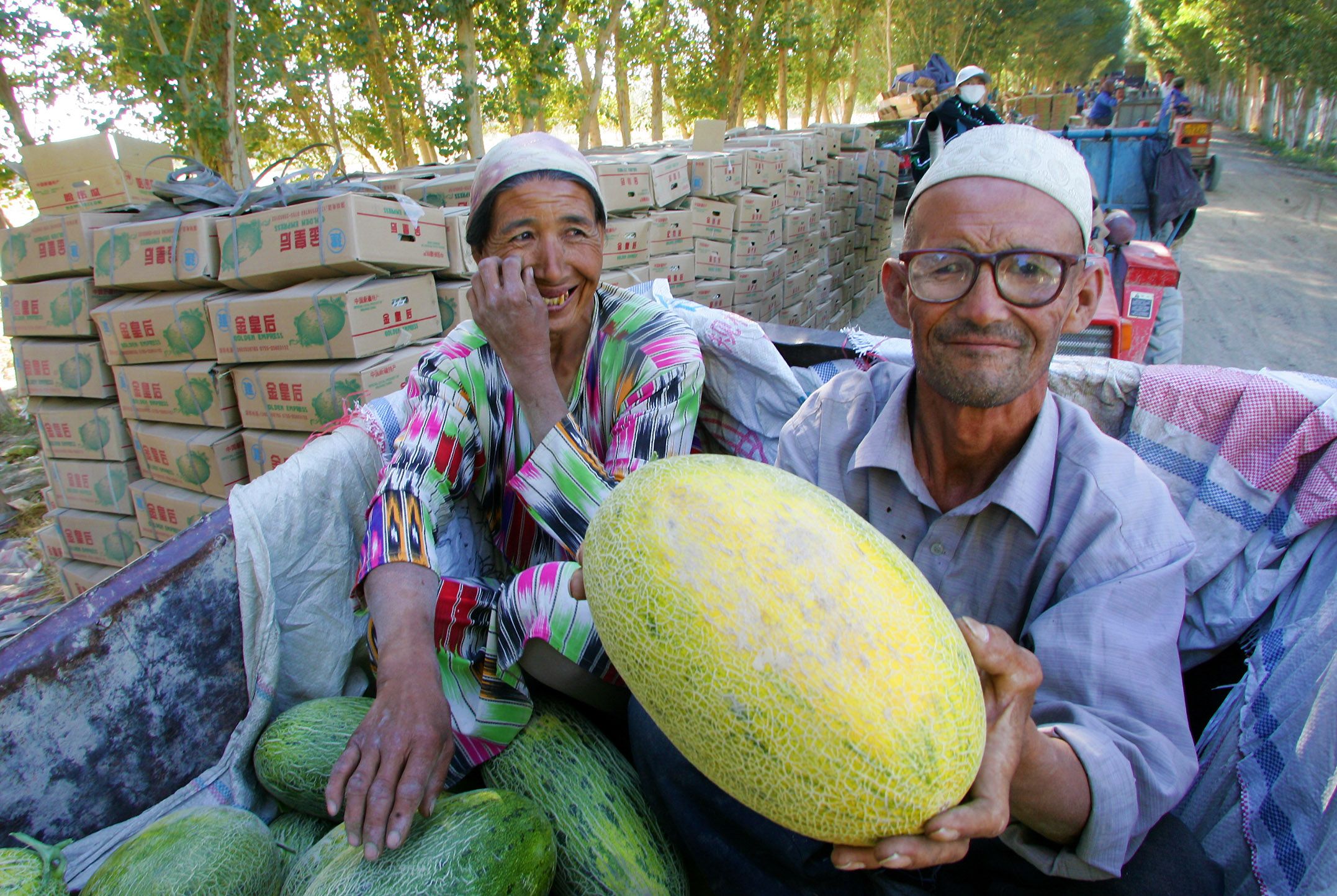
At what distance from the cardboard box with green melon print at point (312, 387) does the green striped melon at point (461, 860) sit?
2071mm

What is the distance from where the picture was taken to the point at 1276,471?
1.68m

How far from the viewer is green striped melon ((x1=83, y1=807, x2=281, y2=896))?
1.40 m

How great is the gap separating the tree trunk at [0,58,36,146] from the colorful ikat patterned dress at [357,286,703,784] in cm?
707

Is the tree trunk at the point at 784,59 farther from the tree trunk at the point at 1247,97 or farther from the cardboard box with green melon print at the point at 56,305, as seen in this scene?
the tree trunk at the point at 1247,97

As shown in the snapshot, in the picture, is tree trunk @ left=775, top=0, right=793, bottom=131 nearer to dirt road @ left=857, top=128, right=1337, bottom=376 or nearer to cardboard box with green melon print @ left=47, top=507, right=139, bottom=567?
dirt road @ left=857, top=128, right=1337, bottom=376

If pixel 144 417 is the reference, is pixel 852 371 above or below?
above

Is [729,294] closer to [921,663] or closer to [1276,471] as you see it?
[1276,471]

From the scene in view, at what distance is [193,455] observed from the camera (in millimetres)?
3596

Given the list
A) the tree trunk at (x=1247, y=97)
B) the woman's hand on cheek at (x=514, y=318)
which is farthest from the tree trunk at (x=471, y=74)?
the tree trunk at (x=1247, y=97)

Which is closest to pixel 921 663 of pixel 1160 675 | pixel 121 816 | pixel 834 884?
pixel 1160 675

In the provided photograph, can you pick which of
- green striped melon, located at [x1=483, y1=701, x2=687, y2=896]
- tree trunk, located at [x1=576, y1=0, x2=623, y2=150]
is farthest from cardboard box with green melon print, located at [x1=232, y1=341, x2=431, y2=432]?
tree trunk, located at [x1=576, y1=0, x2=623, y2=150]

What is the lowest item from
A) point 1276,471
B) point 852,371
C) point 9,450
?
point 9,450

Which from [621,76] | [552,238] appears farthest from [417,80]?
[552,238]

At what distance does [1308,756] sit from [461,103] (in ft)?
32.9
